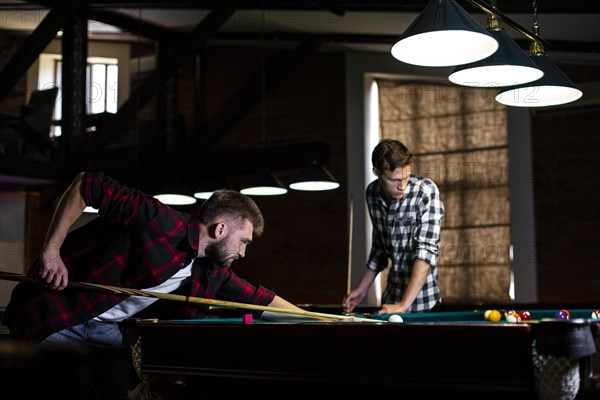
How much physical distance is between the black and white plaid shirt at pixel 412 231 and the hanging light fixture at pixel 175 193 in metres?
2.92

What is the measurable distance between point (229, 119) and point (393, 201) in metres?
4.89

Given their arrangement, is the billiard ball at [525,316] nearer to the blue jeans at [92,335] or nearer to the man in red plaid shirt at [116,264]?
the man in red plaid shirt at [116,264]

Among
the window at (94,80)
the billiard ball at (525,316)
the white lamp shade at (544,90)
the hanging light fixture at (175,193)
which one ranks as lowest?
the billiard ball at (525,316)

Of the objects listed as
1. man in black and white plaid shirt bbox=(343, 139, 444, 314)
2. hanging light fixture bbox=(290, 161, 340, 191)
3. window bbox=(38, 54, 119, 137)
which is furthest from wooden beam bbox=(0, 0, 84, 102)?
man in black and white plaid shirt bbox=(343, 139, 444, 314)

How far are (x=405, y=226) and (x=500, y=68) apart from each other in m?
1.02

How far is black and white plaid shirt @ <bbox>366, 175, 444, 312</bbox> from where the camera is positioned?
3.96 m

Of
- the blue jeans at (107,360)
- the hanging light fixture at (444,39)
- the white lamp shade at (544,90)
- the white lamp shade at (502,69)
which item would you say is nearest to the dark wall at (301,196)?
the white lamp shade at (544,90)

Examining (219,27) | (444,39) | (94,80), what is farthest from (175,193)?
(444,39)

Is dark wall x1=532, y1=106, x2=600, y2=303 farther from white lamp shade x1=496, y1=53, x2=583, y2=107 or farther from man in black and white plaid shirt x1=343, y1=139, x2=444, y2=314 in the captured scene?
white lamp shade x1=496, y1=53, x2=583, y2=107

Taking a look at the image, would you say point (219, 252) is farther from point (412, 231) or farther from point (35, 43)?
point (35, 43)

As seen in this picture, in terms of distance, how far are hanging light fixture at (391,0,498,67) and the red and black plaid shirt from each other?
41.5 inches

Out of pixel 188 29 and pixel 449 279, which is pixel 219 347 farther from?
pixel 188 29

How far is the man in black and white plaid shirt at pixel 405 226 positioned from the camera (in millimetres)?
3832

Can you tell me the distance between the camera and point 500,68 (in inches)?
131
